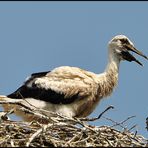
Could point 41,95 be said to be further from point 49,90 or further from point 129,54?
point 129,54

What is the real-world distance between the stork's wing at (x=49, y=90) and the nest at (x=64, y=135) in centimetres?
223

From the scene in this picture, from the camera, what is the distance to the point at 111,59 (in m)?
12.9

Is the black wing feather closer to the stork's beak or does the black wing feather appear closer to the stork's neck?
the stork's neck

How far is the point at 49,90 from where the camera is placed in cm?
1184

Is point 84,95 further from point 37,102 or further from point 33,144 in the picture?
point 33,144

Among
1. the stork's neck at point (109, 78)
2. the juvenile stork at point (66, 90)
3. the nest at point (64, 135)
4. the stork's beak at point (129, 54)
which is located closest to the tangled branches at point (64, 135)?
the nest at point (64, 135)

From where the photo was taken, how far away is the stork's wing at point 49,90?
11719mm

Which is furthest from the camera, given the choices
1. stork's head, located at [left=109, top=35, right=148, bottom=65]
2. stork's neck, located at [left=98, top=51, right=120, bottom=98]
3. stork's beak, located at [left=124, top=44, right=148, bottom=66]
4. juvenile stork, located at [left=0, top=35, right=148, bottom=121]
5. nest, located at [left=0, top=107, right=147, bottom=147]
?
stork's head, located at [left=109, top=35, right=148, bottom=65]

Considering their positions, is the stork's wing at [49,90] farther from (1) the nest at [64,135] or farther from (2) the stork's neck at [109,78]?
(1) the nest at [64,135]

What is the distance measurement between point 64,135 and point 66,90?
108 inches

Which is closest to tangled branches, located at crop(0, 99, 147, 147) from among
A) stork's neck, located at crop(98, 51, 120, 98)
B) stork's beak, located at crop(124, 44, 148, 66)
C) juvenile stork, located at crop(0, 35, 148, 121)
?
juvenile stork, located at crop(0, 35, 148, 121)

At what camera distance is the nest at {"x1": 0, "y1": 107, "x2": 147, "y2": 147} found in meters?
8.72

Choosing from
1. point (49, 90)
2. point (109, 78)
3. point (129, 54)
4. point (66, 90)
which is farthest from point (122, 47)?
point (49, 90)

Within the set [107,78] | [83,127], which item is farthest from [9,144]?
[107,78]
